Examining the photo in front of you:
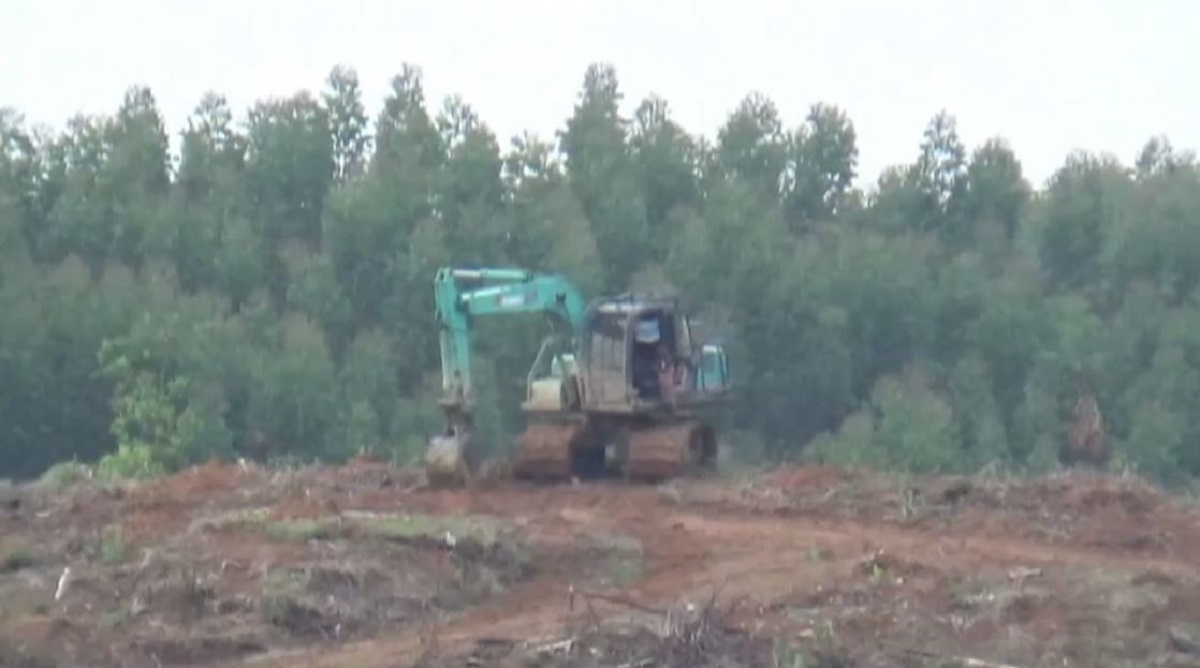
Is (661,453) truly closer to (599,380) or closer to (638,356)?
(599,380)

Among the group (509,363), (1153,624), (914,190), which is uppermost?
(914,190)

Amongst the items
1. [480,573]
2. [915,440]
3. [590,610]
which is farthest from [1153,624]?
[915,440]

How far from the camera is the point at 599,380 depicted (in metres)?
24.3

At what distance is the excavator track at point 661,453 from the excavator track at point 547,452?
652 mm

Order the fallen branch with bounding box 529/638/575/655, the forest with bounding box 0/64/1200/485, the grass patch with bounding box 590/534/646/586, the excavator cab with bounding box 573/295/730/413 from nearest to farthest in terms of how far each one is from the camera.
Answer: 1. the fallen branch with bounding box 529/638/575/655
2. the grass patch with bounding box 590/534/646/586
3. the excavator cab with bounding box 573/295/730/413
4. the forest with bounding box 0/64/1200/485

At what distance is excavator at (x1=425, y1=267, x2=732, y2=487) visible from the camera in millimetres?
23844

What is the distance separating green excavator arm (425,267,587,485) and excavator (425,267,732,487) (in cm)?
2

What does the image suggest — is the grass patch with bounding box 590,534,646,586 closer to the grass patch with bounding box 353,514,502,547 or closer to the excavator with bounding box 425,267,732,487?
the grass patch with bounding box 353,514,502,547

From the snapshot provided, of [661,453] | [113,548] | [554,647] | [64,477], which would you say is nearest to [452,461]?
[661,453]

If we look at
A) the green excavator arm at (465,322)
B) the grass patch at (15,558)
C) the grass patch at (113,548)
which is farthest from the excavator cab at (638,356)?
the grass patch at (15,558)

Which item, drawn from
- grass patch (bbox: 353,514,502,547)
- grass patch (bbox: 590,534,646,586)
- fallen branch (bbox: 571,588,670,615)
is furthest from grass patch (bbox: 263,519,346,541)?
fallen branch (bbox: 571,588,670,615)

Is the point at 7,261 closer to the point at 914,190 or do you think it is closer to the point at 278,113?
the point at 278,113

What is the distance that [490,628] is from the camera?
14156mm

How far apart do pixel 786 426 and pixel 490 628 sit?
Answer: 40.0m
